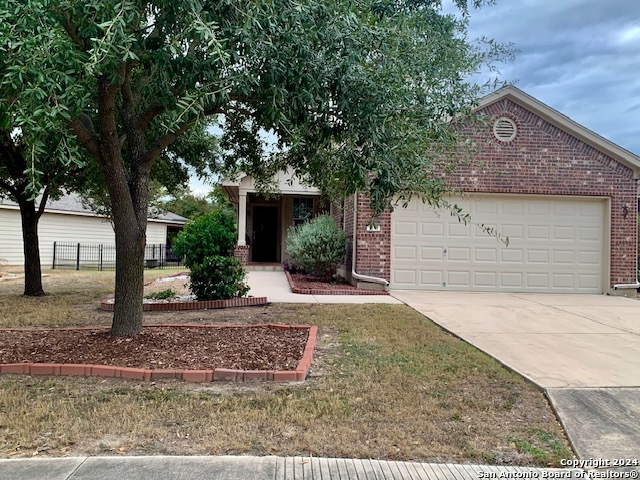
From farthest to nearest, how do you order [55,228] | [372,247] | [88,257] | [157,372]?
[88,257] < [55,228] < [372,247] < [157,372]

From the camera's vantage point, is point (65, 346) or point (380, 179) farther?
point (65, 346)

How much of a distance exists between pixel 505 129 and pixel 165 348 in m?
9.71

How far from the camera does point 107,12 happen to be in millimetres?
3533

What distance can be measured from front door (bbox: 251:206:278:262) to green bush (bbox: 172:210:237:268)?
34.6 feet

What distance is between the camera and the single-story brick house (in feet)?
37.1

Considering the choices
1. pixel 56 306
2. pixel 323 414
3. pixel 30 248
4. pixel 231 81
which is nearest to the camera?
pixel 323 414

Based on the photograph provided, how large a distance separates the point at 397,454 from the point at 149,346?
3.36 metres

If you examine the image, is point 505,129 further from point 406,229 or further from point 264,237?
point 264,237

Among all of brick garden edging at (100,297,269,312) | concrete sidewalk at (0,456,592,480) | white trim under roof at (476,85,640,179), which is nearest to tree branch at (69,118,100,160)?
concrete sidewalk at (0,456,592,480)

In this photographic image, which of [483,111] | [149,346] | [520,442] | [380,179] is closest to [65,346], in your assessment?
[149,346]

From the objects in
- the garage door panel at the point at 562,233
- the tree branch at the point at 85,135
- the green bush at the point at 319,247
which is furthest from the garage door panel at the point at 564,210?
the tree branch at the point at 85,135

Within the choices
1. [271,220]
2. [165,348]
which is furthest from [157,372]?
[271,220]

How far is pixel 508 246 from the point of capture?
457 inches

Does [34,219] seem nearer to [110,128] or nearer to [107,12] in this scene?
[110,128]
